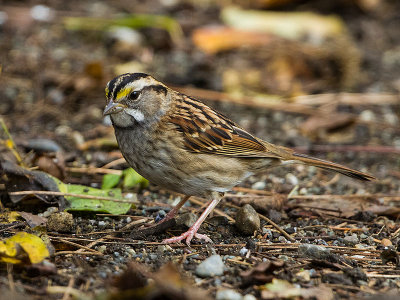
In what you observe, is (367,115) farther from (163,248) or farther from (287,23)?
(163,248)

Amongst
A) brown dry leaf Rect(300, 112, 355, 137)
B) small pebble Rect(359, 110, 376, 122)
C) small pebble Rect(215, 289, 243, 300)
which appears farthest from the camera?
small pebble Rect(359, 110, 376, 122)

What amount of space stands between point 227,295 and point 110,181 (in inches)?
78.8

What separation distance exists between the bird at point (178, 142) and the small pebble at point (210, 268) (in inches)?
20.8

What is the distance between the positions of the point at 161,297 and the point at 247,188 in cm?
261

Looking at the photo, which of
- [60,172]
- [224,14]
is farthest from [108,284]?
[224,14]

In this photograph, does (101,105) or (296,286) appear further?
(101,105)

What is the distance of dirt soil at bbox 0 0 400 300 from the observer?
10.5 ft

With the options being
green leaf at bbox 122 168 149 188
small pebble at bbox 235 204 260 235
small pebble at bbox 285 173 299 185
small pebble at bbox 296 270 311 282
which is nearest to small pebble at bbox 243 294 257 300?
small pebble at bbox 296 270 311 282

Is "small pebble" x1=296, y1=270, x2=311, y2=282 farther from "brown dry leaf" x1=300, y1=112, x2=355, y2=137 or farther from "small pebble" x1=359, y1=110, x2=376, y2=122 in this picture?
"small pebble" x1=359, y1=110, x2=376, y2=122

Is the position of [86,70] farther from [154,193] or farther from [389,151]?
[389,151]

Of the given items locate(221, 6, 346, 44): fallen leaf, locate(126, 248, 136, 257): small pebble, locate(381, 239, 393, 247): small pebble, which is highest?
locate(221, 6, 346, 44): fallen leaf

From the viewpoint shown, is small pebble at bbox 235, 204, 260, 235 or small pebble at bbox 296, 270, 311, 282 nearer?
small pebble at bbox 296, 270, 311, 282

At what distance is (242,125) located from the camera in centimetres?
649

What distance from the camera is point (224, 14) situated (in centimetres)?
855
